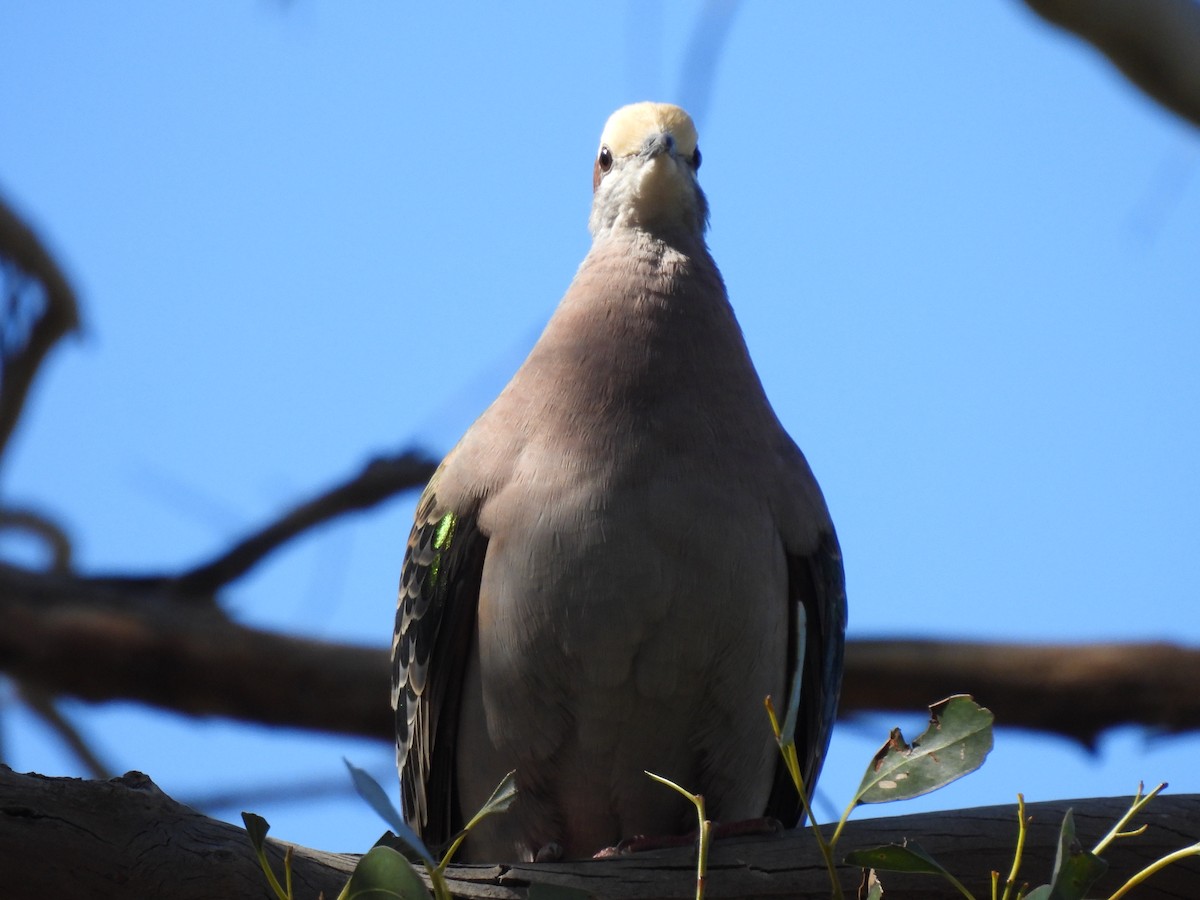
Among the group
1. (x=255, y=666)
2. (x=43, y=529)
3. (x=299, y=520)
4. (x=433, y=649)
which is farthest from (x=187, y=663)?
(x=433, y=649)

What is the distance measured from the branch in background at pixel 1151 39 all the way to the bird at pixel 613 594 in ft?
6.73

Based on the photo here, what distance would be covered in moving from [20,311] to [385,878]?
5414 mm

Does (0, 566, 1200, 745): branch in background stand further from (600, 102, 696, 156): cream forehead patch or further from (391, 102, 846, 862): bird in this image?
(600, 102, 696, 156): cream forehead patch

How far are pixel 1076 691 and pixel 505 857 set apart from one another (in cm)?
300

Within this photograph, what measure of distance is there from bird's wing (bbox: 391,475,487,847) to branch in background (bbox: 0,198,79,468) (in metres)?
3.63

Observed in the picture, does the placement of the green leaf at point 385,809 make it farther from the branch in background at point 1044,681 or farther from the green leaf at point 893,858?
the branch in background at point 1044,681

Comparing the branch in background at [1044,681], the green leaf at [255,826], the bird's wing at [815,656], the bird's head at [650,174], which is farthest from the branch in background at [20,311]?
the green leaf at [255,826]

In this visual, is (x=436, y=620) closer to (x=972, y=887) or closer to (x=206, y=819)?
(x=206, y=819)

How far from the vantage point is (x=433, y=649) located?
12.3 ft

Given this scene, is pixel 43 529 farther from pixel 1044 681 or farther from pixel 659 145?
pixel 1044 681

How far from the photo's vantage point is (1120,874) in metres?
2.82

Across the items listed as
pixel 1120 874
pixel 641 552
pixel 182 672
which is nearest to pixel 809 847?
pixel 1120 874

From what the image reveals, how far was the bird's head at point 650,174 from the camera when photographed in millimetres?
4312

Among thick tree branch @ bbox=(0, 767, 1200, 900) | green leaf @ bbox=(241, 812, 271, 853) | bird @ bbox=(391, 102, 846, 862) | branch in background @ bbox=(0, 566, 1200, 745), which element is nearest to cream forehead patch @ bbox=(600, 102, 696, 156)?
bird @ bbox=(391, 102, 846, 862)
